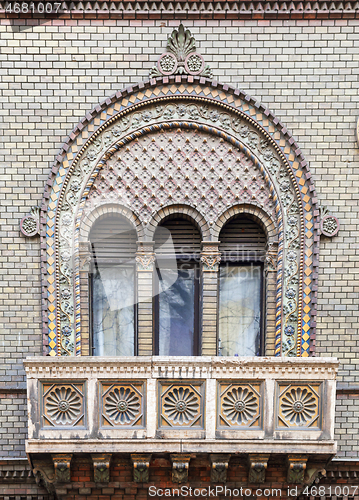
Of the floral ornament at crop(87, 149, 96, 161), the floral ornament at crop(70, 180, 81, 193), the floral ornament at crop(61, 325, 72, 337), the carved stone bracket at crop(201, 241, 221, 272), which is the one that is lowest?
the floral ornament at crop(61, 325, 72, 337)

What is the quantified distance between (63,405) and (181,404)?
5.33ft

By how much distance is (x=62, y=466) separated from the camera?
6.27 metres

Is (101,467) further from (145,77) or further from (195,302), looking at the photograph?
(145,77)

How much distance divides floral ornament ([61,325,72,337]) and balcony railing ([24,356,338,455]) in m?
0.72

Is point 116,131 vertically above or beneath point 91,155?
above

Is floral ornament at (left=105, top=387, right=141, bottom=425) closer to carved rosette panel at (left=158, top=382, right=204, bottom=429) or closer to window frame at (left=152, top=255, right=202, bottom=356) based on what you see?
carved rosette panel at (left=158, top=382, right=204, bottom=429)

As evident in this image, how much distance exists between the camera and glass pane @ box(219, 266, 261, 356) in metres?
7.21

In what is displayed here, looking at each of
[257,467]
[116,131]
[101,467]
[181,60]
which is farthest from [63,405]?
[181,60]

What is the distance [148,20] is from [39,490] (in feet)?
23.9

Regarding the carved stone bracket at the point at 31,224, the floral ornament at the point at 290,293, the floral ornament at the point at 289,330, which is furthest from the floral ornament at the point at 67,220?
the floral ornament at the point at 289,330

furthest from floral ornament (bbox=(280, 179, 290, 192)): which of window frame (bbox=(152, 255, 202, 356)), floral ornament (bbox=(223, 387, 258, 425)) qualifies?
floral ornament (bbox=(223, 387, 258, 425))

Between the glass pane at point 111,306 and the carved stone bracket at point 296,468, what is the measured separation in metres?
2.83

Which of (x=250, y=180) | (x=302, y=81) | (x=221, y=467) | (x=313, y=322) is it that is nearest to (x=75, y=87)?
(x=250, y=180)

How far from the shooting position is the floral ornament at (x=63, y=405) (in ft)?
20.3
